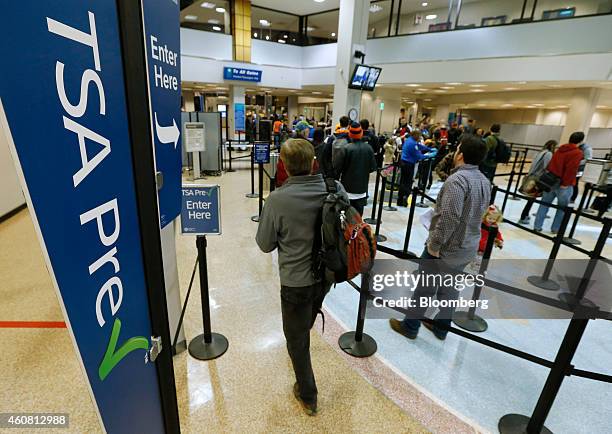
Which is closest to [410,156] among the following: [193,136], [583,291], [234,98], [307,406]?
[583,291]

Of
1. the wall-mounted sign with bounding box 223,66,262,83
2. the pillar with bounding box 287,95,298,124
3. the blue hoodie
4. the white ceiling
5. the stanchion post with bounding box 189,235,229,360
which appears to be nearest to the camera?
the stanchion post with bounding box 189,235,229,360

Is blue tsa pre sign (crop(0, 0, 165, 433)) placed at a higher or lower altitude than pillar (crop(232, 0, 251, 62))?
lower

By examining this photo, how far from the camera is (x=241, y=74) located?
13.7 m

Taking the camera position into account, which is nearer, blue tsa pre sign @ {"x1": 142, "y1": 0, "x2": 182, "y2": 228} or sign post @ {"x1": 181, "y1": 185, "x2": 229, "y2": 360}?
blue tsa pre sign @ {"x1": 142, "y1": 0, "x2": 182, "y2": 228}

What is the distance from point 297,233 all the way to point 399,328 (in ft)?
5.76

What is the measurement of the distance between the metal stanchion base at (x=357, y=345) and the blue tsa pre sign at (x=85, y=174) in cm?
191

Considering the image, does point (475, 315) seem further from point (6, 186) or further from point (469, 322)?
point (6, 186)

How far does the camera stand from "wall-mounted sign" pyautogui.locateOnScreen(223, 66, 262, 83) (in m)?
13.4

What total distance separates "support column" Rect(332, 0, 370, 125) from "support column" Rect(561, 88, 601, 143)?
9.00m

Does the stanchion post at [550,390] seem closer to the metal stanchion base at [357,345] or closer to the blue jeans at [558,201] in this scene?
the metal stanchion base at [357,345]

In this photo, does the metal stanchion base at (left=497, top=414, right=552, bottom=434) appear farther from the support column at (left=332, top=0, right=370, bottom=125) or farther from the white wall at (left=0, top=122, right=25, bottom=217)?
the support column at (left=332, top=0, right=370, bottom=125)

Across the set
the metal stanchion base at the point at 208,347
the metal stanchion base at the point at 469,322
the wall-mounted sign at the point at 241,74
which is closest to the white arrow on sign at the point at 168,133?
the metal stanchion base at the point at 208,347

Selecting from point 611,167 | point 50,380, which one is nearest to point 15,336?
point 50,380

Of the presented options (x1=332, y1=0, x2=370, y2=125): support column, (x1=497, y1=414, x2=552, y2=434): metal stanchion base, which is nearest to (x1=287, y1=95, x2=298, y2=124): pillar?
(x1=332, y1=0, x2=370, y2=125): support column
